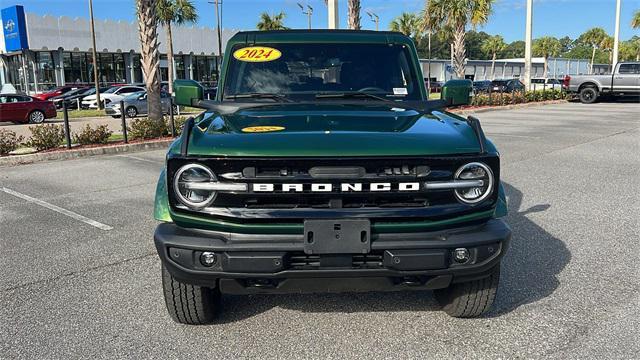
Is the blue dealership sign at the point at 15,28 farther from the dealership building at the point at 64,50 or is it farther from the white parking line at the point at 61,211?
the white parking line at the point at 61,211

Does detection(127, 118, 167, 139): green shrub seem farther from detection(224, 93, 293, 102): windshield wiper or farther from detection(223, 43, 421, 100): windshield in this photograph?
detection(224, 93, 293, 102): windshield wiper

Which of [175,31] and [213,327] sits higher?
[175,31]

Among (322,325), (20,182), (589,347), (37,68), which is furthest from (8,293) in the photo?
(37,68)

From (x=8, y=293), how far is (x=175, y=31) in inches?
1784

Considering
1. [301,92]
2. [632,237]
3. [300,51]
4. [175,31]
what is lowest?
[632,237]

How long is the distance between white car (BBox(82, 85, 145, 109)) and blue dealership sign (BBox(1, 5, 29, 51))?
11701 millimetres

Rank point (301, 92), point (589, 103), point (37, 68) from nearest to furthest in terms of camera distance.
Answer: point (301, 92)
point (589, 103)
point (37, 68)

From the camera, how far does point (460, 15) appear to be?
26438 mm

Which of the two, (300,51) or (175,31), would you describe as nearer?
(300,51)

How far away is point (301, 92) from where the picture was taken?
3918 millimetres

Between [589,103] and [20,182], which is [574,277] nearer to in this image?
[20,182]

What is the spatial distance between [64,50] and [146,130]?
3161 centimetres

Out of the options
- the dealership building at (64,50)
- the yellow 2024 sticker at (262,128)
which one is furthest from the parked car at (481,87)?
the yellow 2024 sticker at (262,128)

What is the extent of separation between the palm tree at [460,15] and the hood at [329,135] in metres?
24.7
